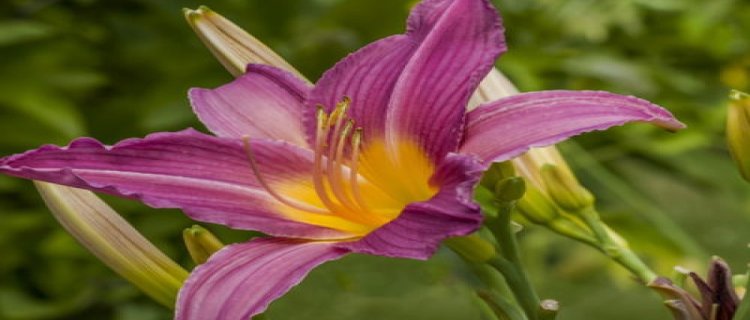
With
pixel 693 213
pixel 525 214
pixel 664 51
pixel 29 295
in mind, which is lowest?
pixel 29 295

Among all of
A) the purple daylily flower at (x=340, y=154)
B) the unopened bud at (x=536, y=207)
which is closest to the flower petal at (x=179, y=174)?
the purple daylily flower at (x=340, y=154)

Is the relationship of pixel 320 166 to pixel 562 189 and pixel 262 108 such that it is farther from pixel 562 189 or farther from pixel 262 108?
pixel 562 189

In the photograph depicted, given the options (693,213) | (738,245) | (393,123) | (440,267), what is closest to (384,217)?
(393,123)

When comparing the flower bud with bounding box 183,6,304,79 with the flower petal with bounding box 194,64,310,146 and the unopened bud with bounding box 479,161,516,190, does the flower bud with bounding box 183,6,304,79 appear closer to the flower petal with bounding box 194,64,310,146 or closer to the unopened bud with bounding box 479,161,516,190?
the flower petal with bounding box 194,64,310,146

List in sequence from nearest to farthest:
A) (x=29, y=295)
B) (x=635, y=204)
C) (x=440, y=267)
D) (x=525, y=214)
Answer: (x=525, y=214) → (x=440, y=267) → (x=635, y=204) → (x=29, y=295)

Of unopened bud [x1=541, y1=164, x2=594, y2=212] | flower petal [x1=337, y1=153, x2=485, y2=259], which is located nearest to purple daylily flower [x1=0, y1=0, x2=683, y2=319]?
flower petal [x1=337, y1=153, x2=485, y2=259]

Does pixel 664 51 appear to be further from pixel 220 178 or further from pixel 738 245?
pixel 220 178

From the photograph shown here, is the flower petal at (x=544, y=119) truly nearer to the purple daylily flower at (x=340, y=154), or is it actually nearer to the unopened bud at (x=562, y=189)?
the purple daylily flower at (x=340, y=154)
